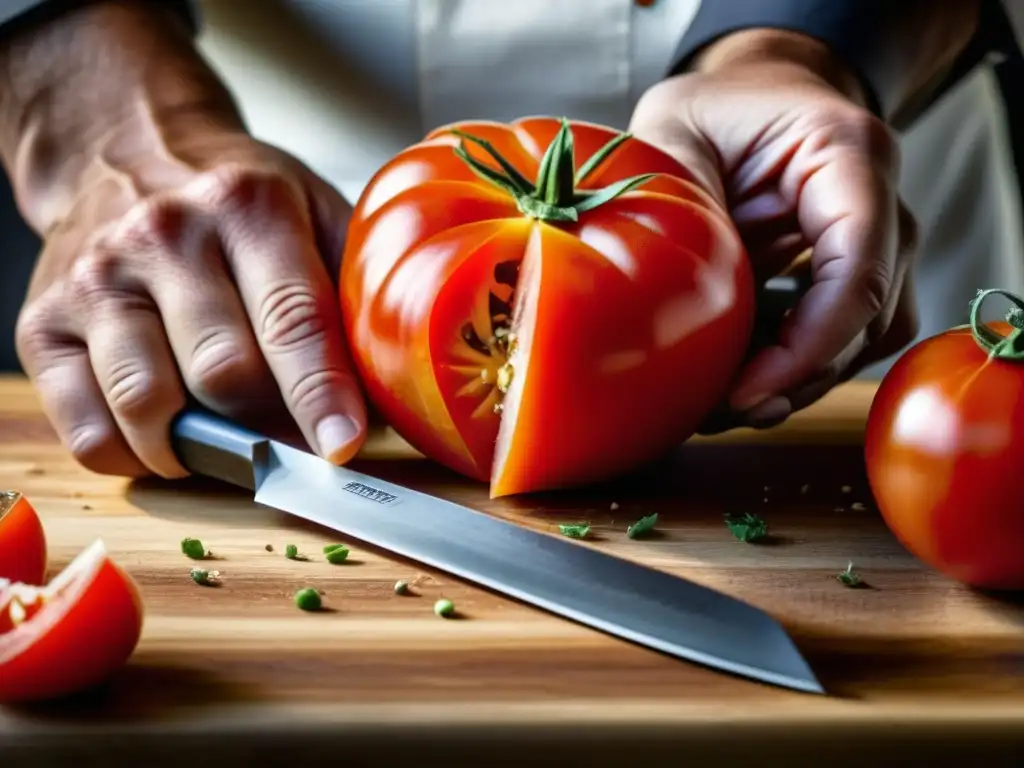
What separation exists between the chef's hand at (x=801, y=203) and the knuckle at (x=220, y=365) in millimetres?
457

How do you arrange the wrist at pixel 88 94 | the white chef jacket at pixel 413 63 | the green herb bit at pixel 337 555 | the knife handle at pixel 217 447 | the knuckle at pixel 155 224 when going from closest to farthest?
the green herb bit at pixel 337 555 < the knife handle at pixel 217 447 < the knuckle at pixel 155 224 < the wrist at pixel 88 94 < the white chef jacket at pixel 413 63

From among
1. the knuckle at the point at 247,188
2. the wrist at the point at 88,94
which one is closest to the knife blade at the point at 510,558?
the knuckle at the point at 247,188

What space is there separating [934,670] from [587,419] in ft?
1.07

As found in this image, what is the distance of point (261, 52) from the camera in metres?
1.67

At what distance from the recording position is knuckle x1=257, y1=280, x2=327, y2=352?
106 centimetres

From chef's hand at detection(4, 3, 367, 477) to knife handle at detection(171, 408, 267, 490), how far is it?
15mm

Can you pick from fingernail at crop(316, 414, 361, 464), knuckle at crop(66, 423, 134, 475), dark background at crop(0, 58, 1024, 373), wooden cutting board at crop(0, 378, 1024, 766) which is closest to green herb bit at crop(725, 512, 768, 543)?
wooden cutting board at crop(0, 378, 1024, 766)

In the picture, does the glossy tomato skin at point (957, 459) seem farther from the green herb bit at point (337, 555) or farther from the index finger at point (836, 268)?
the green herb bit at point (337, 555)

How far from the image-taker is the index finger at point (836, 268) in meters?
1.04

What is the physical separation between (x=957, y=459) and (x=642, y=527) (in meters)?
0.27

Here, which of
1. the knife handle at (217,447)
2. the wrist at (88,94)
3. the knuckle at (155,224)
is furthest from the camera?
the wrist at (88,94)

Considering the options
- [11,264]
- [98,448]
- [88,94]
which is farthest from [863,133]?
[11,264]

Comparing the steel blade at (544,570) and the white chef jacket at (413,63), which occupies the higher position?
the white chef jacket at (413,63)

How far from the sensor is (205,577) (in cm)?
87
